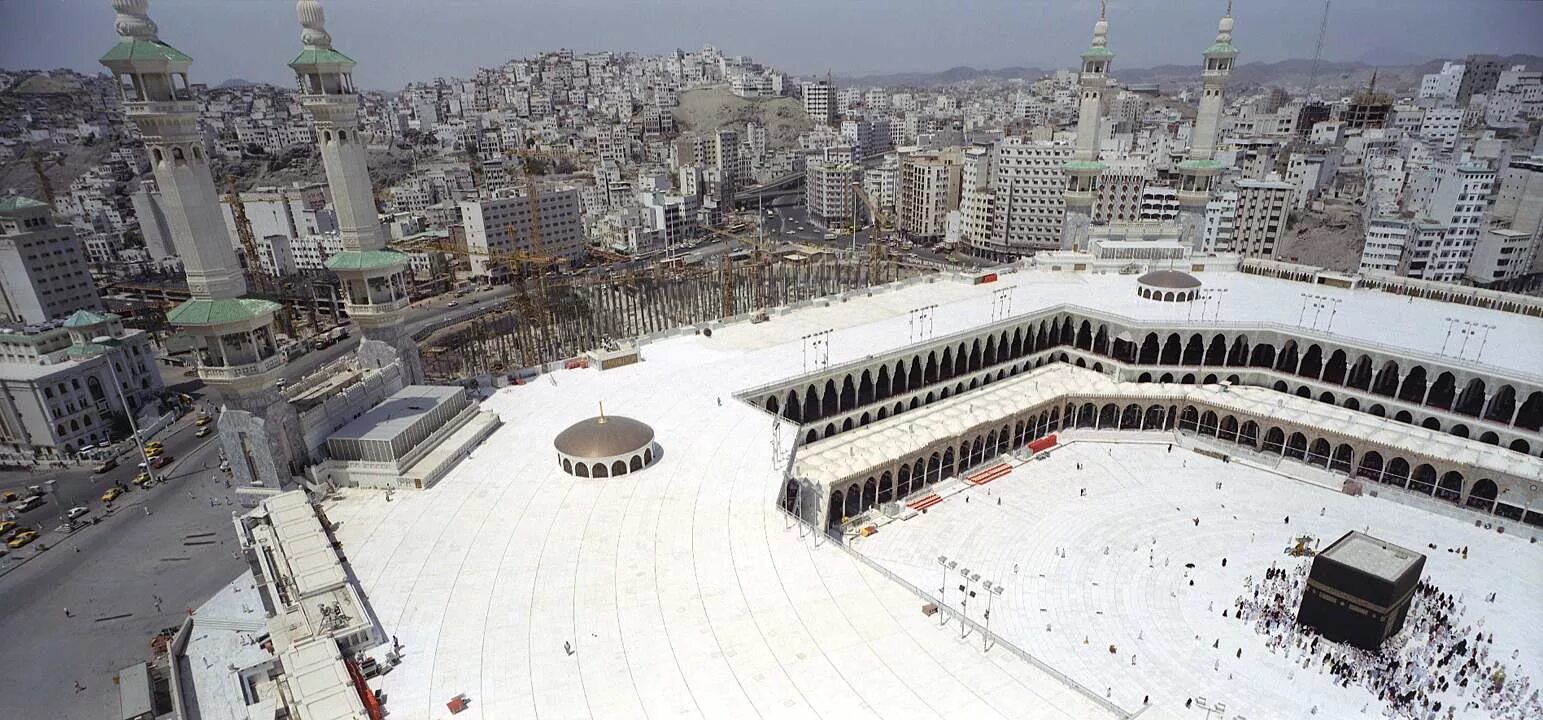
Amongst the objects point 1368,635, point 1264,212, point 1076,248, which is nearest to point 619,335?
point 1076,248

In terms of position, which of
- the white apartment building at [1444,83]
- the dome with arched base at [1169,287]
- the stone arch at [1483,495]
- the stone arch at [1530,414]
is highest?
the white apartment building at [1444,83]

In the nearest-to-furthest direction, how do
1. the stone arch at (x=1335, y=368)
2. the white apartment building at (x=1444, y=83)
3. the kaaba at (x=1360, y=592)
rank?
the kaaba at (x=1360, y=592) → the stone arch at (x=1335, y=368) → the white apartment building at (x=1444, y=83)

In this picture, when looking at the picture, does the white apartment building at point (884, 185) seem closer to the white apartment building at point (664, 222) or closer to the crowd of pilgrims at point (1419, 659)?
the white apartment building at point (664, 222)

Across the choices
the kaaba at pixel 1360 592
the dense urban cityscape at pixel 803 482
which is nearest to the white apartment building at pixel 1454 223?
the dense urban cityscape at pixel 803 482

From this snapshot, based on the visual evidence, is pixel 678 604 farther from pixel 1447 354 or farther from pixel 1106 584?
pixel 1447 354

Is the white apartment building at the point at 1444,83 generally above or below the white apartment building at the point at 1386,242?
above

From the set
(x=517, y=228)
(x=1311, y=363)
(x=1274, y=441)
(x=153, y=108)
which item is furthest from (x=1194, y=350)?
(x=517, y=228)

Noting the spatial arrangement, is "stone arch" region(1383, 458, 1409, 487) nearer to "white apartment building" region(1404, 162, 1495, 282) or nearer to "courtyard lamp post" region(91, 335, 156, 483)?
"white apartment building" region(1404, 162, 1495, 282)
